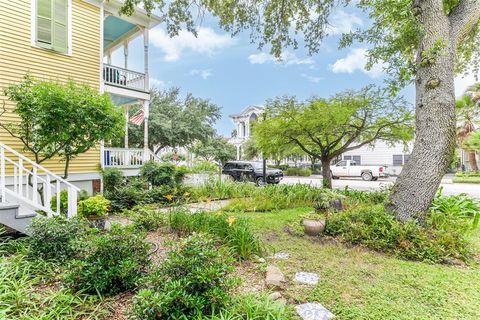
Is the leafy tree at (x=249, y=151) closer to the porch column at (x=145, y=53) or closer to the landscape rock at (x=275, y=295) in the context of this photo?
the porch column at (x=145, y=53)

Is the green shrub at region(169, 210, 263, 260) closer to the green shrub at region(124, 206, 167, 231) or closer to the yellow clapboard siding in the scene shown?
the green shrub at region(124, 206, 167, 231)

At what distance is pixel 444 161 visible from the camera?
180 inches

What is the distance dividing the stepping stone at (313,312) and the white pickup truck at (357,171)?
1951cm

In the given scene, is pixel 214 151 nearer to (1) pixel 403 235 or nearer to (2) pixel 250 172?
(2) pixel 250 172

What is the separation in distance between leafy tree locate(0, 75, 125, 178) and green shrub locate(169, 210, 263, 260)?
2.97 meters

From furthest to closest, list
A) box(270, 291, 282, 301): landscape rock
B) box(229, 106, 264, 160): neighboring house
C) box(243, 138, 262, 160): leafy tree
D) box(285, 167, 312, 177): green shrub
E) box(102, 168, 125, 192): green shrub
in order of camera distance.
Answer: box(229, 106, 264, 160): neighboring house → box(243, 138, 262, 160): leafy tree → box(285, 167, 312, 177): green shrub → box(102, 168, 125, 192): green shrub → box(270, 291, 282, 301): landscape rock

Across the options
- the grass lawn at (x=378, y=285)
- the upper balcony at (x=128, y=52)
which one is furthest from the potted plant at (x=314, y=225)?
the upper balcony at (x=128, y=52)

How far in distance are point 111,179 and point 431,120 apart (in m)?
8.65

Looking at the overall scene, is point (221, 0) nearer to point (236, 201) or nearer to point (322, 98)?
point (322, 98)

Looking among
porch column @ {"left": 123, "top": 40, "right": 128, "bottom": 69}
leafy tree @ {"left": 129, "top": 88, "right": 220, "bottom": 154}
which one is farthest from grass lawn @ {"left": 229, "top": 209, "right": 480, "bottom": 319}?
leafy tree @ {"left": 129, "top": 88, "right": 220, "bottom": 154}

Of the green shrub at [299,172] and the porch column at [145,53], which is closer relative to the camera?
the porch column at [145,53]

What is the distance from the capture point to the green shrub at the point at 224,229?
379cm

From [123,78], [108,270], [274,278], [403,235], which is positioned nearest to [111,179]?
[123,78]

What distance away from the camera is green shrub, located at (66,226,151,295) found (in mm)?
2592
